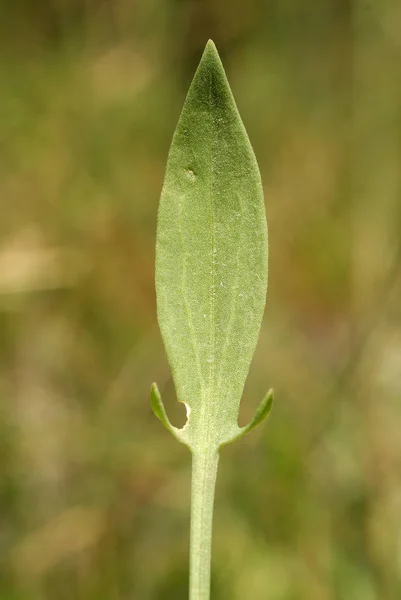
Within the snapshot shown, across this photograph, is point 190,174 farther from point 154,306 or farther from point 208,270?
point 154,306

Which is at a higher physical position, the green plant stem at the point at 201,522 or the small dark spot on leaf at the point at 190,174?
the small dark spot on leaf at the point at 190,174

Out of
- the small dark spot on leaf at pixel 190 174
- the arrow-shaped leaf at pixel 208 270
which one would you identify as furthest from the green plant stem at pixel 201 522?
the small dark spot on leaf at pixel 190 174

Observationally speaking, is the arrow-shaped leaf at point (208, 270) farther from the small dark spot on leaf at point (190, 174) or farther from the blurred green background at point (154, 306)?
the blurred green background at point (154, 306)

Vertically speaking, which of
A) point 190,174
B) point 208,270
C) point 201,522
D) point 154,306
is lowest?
point 154,306

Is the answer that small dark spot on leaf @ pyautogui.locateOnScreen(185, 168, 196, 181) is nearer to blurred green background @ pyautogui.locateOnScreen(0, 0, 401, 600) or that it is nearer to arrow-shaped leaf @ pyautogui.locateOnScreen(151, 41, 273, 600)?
arrow-shaped leaf @ pyautogui.locateOnScreen(151, 41, 273, 600)

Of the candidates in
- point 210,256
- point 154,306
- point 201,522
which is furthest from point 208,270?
point 154,306
